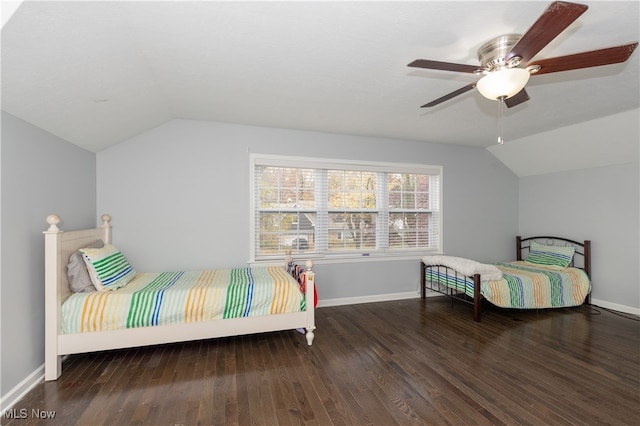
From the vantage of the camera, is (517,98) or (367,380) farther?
(367,380)

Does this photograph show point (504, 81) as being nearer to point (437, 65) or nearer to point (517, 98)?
point (437, 65)

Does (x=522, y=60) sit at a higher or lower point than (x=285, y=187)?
higher

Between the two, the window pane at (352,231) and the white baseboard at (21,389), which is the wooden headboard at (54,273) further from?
the window pane at (352,231)

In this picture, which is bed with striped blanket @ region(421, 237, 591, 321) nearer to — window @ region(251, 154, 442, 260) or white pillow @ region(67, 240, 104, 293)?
window @ region(251, 154, 442, 260)

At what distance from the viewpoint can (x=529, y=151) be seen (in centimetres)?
456

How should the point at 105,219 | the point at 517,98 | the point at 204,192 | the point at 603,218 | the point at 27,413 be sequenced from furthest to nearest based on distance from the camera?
the point at 603,218 < the point at 204,192 < the point at 105,219 < the point at 517,98 < the point at 27,413

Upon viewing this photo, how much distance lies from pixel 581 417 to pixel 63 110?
4.15 m

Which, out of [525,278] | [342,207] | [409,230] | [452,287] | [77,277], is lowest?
[452,287]

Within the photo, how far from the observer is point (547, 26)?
4.66 ft

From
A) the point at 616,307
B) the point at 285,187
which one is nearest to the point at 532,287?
the point at 616,307

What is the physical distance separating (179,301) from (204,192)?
146 centimetres

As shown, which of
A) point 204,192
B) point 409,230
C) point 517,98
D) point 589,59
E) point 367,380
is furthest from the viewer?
point 409,230

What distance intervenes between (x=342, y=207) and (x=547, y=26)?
3.04m

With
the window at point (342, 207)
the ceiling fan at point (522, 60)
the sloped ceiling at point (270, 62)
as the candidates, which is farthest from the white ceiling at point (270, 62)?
the window at point (342, 207)
